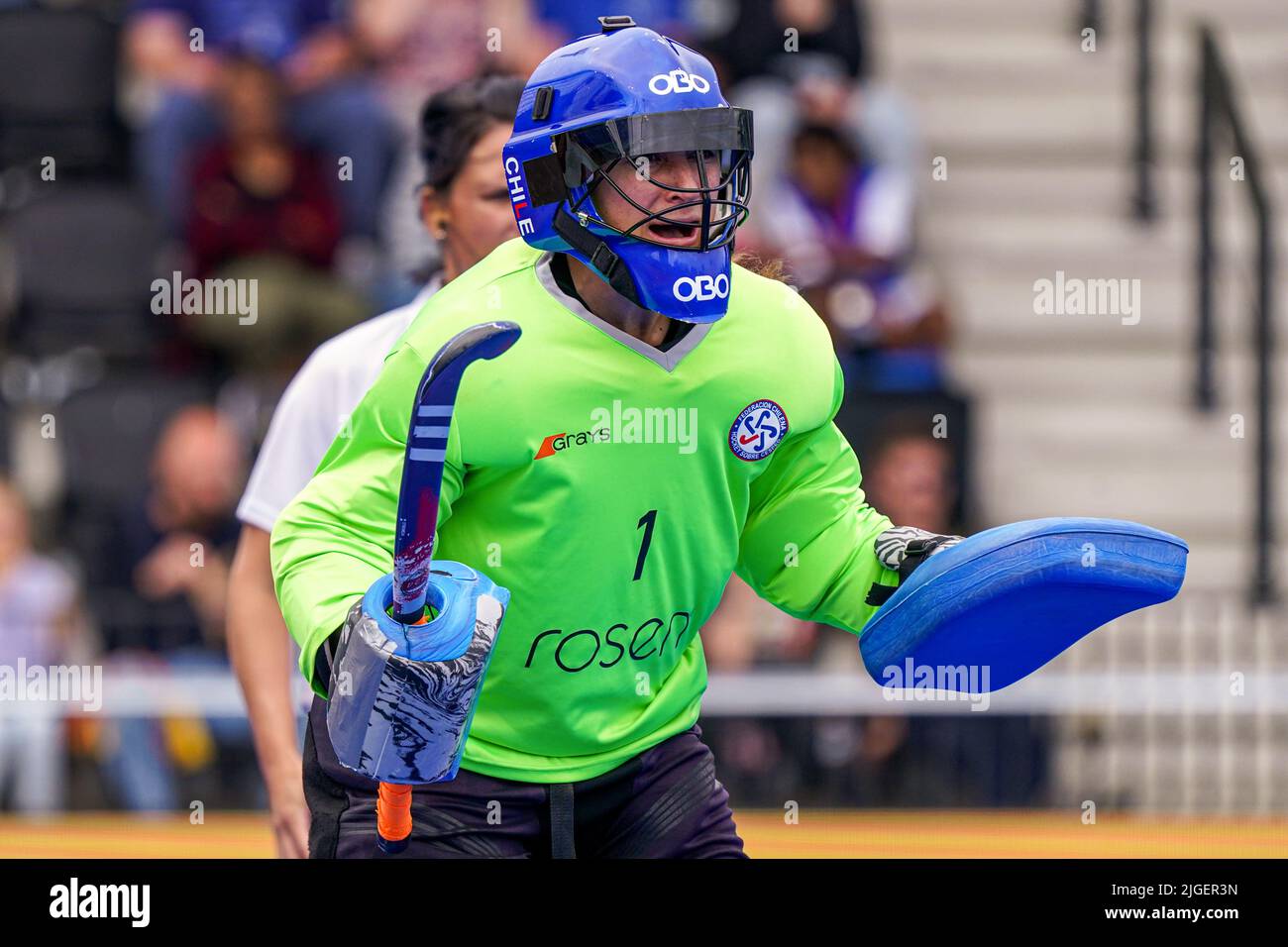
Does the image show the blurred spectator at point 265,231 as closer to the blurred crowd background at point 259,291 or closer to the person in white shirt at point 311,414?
the blurred crowd background at point 259,291

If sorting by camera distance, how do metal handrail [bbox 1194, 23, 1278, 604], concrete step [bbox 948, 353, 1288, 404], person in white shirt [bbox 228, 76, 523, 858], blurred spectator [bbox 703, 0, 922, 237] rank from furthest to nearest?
1. concrete step [bbox 948, 353, 1288, 404]
2. blurred spectator [bbox 703, 0, 922, 237]
3. metal handrail [bbox 1194, 23, 1278, 604]
4. person in white shirt [bbox 228, 76, 523, 858]

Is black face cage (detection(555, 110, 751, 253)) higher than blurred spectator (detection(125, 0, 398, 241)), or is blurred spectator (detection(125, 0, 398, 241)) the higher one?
blurred spectator (detection(125, 0, 398, 241))

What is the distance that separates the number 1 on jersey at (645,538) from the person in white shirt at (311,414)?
1.13 meters

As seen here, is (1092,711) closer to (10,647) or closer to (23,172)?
(10,647)

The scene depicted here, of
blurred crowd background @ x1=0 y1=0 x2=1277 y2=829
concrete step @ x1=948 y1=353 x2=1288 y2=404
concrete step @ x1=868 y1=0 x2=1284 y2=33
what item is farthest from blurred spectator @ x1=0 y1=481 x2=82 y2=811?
concrete step @ x1=868 y1=0 x2=1284 y2=33

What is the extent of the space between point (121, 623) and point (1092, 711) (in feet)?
10.7

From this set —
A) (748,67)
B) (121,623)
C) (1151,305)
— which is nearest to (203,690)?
(121,623)

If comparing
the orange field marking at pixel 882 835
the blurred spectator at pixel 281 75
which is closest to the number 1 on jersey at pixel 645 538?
the orange field marking at pixel 882 835

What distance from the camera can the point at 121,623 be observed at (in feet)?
24.9

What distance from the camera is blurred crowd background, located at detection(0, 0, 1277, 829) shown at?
743 centimetres

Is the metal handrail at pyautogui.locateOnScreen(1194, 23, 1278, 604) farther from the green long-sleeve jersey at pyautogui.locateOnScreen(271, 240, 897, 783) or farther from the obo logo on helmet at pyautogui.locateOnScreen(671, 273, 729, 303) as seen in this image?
the obo logo on helmet at pyautogui.locateOnScreen(671, 273, 729, 303)

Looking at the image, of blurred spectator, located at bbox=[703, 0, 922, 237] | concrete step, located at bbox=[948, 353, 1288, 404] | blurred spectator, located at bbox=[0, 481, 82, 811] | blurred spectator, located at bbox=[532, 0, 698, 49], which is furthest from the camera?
concrete step, located at bbox=[948, 353, 1288, 404]

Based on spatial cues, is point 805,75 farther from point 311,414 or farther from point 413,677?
point 413,677

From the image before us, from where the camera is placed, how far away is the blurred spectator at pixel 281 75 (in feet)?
28.5
